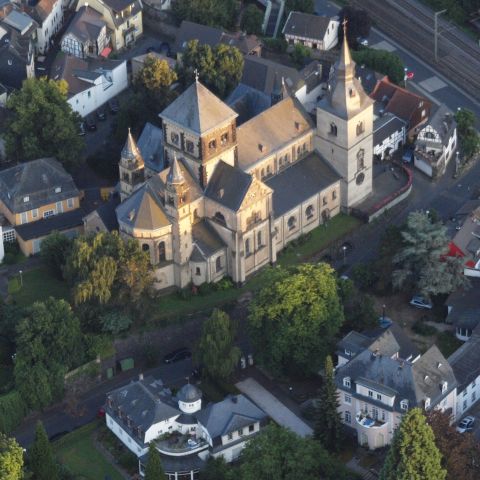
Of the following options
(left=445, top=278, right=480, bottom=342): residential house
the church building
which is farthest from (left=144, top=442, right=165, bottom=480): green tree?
(left=445, top=278, right=480, bottom=342): residential house

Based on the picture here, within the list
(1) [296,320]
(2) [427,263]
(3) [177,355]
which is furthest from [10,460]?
(2) [427,263]

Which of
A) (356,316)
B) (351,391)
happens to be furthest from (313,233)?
(351,391)

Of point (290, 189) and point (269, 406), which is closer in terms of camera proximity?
point (269, 406)

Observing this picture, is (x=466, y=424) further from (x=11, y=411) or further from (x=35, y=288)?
(x=35, y=288)

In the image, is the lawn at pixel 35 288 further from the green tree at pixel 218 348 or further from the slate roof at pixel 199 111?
the slate roof at pixel 199 111

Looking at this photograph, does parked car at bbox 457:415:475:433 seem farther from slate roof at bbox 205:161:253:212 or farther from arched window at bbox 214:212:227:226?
arched window at bbox 214:212:227:226

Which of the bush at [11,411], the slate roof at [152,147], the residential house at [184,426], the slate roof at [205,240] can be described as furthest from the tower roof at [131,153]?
the bush at [11,411]

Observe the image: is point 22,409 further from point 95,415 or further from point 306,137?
point 306,137
